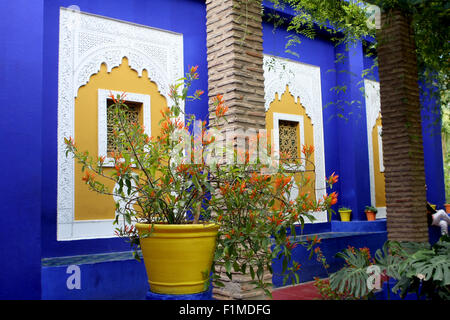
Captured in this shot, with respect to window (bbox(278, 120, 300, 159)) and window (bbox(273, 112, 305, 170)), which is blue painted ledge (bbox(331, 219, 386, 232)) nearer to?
window (bbox(273, 112, 305, 170))

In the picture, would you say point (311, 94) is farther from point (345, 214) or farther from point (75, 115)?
point (75, 115)

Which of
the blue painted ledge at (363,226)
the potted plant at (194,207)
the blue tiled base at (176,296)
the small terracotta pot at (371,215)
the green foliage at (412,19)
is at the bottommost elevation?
the blue painted ledge at (363,226)

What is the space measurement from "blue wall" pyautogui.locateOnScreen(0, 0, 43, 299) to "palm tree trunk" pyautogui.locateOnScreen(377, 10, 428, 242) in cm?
348

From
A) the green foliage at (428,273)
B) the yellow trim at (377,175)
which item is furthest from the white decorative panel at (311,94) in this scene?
the green foliage at (428,273)

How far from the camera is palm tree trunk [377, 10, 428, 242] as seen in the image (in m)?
4.55

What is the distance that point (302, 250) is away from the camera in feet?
20.3

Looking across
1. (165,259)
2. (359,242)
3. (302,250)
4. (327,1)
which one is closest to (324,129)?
(359,242)

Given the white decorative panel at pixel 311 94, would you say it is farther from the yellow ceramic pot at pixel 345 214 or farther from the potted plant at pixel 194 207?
the potted plant at pixel 194 207

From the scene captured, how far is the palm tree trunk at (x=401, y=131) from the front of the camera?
4.55 meters

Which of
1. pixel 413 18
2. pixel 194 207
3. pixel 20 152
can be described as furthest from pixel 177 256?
pixel 413 18

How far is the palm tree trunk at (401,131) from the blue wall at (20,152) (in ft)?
11.4

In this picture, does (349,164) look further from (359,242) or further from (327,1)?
(327,1)

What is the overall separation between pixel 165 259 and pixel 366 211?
6.68 metres

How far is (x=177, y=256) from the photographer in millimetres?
2088
